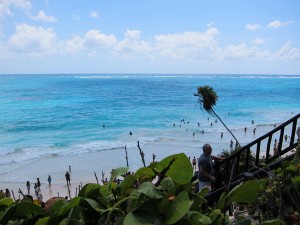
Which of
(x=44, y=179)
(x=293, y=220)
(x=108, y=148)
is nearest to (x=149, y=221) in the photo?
(x=293, y=220)

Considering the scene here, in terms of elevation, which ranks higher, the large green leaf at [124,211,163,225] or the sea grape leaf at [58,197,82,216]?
the large green leaf at [124,211,163,225]

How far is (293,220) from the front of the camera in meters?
2.15

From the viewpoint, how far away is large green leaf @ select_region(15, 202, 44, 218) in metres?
1.21

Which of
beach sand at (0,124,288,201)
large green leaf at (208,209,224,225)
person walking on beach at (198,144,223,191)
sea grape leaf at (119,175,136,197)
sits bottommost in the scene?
beach sand at (0,124,288,201)

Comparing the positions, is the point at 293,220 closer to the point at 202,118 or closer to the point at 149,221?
the point at 149,221

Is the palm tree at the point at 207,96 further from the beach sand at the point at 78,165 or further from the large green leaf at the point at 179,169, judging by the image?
the beach sand at the point at 78,165

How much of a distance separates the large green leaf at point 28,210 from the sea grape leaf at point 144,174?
1.19ft

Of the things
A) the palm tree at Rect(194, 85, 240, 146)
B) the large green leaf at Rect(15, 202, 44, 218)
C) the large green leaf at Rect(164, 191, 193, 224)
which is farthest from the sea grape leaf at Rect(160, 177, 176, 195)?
the palm tree at Rect(194, 85, 240, 146)

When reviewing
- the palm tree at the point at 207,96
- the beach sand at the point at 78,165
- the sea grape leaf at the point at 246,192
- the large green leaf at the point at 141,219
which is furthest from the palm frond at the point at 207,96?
the beach sand at the point at 78,165

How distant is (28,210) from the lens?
48.1 inches

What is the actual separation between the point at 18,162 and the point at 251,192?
34199 millimetres

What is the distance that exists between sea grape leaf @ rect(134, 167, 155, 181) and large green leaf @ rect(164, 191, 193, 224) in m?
0.17

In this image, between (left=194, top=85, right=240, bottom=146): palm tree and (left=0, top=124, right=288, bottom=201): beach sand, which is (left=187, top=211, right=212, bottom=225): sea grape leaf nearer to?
(left=194, top=85, right=240, bottom=146): palm tree

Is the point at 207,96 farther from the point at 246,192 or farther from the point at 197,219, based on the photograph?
the point at 197,219
